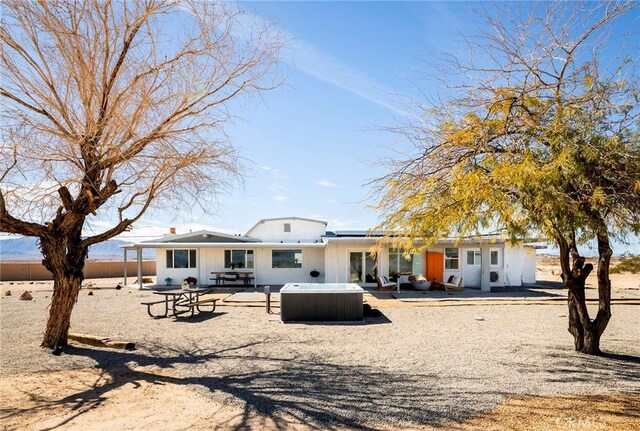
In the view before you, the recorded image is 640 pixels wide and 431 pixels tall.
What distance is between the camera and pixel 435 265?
22750mm

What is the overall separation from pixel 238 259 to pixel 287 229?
14.0 feet

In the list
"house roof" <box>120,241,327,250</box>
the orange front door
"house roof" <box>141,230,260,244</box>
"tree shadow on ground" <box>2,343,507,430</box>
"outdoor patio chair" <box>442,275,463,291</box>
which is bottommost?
"outdoor patio chair" <box>442,275,463,291</box>

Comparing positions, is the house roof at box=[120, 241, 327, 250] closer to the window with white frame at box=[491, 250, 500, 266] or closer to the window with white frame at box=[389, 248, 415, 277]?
the window with white frame at box=[389, 248, 415, 277]

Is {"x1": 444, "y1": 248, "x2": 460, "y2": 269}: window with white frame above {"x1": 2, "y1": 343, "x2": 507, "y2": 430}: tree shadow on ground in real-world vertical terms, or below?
above

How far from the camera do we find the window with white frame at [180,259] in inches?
955

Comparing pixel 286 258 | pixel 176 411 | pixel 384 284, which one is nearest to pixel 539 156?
pixel 176 411

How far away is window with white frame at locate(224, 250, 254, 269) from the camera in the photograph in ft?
79.9

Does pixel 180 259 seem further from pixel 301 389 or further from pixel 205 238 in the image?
pixel 301 389

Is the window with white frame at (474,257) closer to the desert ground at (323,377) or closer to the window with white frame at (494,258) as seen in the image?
the window with white frame at (494,258)

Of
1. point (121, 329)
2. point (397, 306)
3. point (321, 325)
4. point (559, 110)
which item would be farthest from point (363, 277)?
point (559, 110)

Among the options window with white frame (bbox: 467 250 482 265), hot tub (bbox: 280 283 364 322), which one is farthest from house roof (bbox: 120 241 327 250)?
hot tub (bbox: 280 283 364 322)

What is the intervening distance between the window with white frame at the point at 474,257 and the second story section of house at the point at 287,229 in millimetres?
9141

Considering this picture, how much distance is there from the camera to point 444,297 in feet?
60.4

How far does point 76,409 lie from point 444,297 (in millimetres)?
15448
